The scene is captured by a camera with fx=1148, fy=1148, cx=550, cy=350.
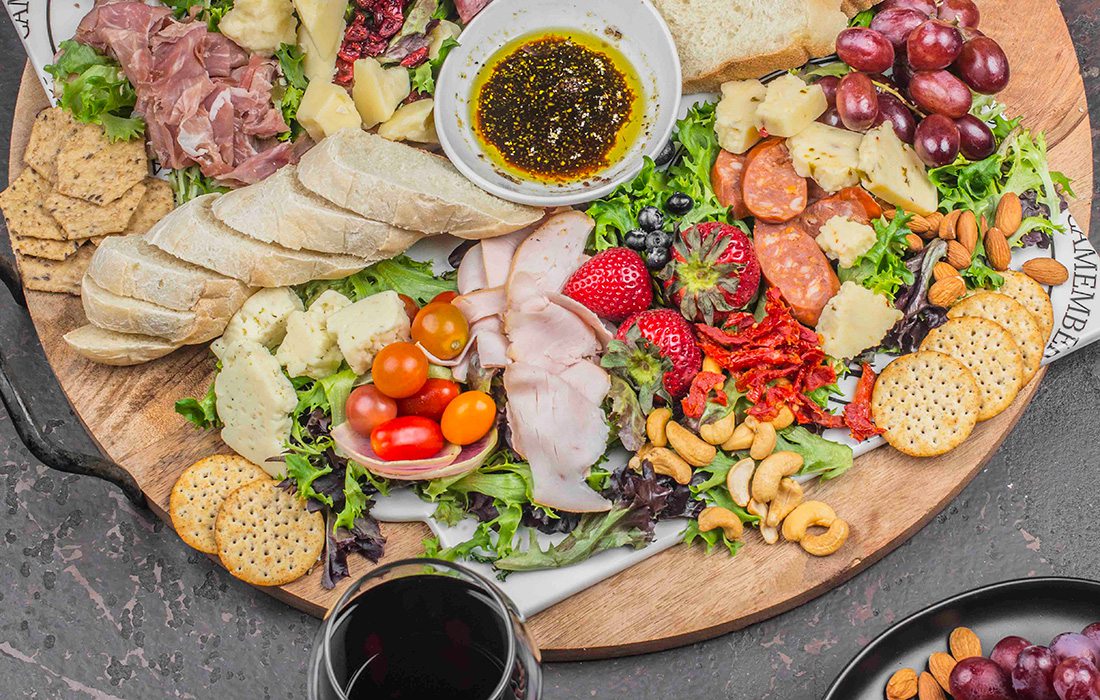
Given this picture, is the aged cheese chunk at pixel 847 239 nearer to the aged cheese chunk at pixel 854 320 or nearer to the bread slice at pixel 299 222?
the aged cheese chunk at pixel 854 320

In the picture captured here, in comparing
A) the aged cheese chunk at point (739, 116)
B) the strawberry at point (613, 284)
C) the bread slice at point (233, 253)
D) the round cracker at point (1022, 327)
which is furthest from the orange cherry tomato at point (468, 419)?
the round cracker at point (1022, 327)

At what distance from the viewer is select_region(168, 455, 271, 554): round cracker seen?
8.52ft

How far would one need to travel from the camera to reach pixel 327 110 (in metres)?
2.77

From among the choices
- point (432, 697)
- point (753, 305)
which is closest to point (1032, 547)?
point (753, 305)

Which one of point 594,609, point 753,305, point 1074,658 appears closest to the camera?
point 1074,658

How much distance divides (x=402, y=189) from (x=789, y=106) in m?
0.92

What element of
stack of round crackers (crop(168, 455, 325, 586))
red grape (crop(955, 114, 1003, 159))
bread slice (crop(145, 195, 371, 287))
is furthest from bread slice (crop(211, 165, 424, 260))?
red grape (crop(955, 114, 1003, 159))

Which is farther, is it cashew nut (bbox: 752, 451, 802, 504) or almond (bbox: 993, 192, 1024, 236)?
almond (bbox: 993, 192, 1024, 236)

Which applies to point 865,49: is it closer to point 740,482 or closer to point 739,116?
point 739,116

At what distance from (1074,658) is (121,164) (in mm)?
2354

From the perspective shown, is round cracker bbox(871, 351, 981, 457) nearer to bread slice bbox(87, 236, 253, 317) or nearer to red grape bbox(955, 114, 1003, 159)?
red grape bbox(955, 114, 1003, 159)

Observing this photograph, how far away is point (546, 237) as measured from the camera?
2738 millimetres

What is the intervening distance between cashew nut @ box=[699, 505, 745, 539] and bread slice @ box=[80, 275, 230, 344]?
3.92 feet

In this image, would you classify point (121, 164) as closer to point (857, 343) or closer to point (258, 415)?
point (258, 415)
